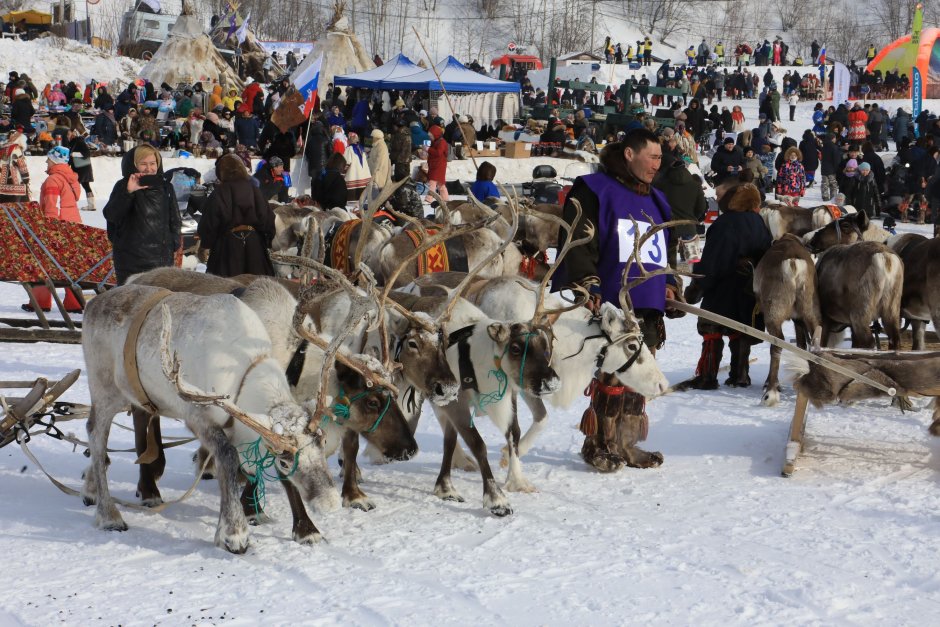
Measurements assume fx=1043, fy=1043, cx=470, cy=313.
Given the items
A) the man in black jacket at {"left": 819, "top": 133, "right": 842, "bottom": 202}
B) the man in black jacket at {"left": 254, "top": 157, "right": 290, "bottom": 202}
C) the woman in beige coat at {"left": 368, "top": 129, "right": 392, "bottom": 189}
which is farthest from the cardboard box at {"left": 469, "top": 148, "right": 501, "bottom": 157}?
the man in black jacket at {"left": 254, "top": 157, "right": 290, "bottom": 202}

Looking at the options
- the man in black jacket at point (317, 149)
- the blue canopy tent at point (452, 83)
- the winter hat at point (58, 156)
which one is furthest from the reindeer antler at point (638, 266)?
the blue canopy tent at point (452, 83)

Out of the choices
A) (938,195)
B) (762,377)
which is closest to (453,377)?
(762,377)

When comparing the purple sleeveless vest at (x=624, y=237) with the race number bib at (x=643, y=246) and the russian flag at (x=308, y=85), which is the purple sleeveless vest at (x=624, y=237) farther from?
the russian flag at (x=308, y=85)

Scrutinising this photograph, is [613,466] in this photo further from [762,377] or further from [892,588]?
[762,377]

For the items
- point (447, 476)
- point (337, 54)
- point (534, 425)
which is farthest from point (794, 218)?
point (337, 54)

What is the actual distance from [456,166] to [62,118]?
7.24 m

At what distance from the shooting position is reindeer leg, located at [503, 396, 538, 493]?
205 inches

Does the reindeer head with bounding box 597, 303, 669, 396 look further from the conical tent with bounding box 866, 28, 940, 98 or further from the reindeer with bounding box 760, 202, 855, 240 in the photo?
the conical tent with bounding box 866, 28, 940, 98

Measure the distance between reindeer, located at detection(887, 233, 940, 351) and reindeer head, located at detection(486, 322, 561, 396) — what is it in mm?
3659

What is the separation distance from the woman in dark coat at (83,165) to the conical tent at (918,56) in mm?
21439

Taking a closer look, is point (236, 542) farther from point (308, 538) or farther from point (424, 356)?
point (424, 356)

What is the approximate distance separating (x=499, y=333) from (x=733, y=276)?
133 inches

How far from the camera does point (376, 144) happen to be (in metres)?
16.0

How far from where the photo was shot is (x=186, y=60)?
1220 inches
